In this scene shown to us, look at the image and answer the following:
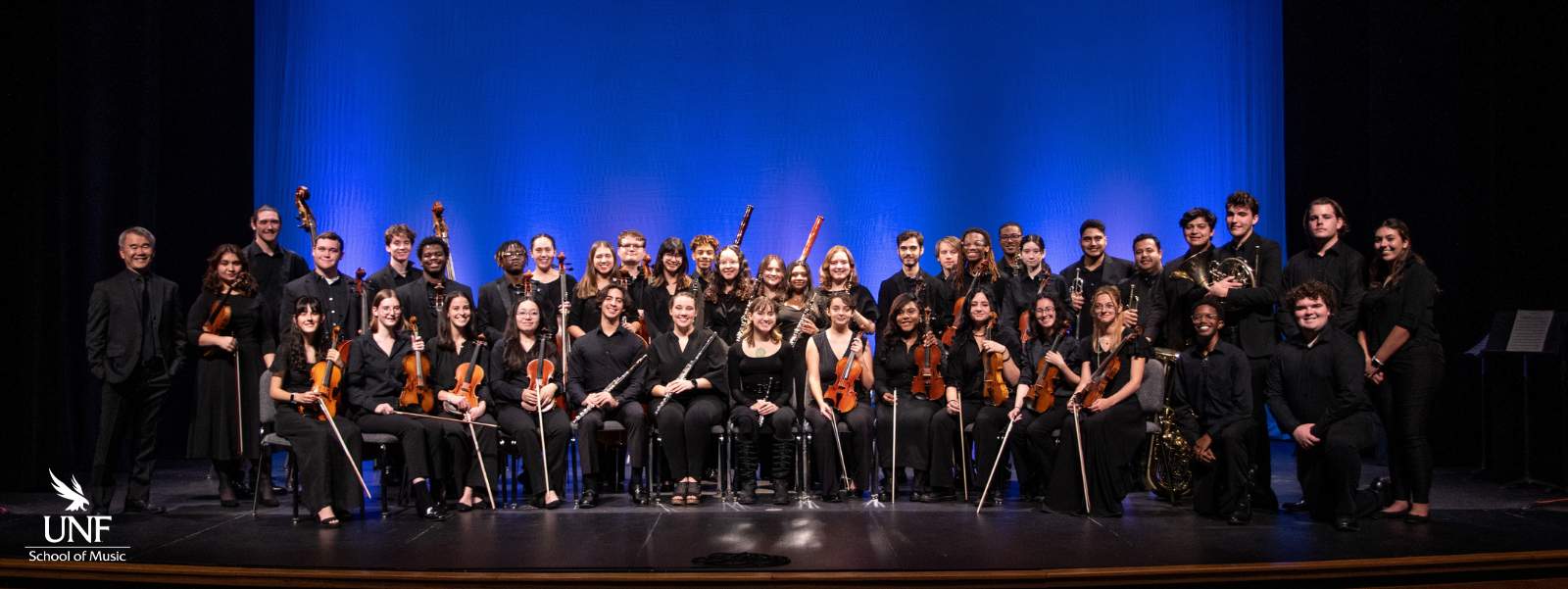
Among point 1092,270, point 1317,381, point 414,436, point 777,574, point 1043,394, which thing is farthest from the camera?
point 1092,270

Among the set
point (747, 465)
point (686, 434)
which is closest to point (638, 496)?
point (686, 434)

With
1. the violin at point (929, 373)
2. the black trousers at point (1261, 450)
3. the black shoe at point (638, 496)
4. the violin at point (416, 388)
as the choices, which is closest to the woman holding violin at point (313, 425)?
the violin at point (416, 388)

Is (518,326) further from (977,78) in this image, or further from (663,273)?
(977,78)

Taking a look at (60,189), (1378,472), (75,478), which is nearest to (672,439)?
(75,478)

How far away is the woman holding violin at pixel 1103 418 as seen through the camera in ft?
16.2

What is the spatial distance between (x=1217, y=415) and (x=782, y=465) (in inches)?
75.3

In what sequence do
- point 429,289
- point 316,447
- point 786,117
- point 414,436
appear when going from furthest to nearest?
1. point 786,117
2. point 429,289
3. point 414,436
4. point 316,447

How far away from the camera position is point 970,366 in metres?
5.45

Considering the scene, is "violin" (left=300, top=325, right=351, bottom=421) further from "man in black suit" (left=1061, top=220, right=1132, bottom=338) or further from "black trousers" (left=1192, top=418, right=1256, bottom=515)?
"black trousers" (left=1192, top=418, right=1256, bottom=515)

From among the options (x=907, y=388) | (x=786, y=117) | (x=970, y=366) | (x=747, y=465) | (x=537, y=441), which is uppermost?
(x=786, y=117)

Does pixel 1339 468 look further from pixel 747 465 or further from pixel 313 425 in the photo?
pixel 313 425

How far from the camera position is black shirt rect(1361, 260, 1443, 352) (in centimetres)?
479

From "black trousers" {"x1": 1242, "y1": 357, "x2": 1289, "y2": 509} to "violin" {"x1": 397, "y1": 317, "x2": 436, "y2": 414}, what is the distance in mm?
3584

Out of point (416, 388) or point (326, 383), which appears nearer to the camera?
point (326, 383)
